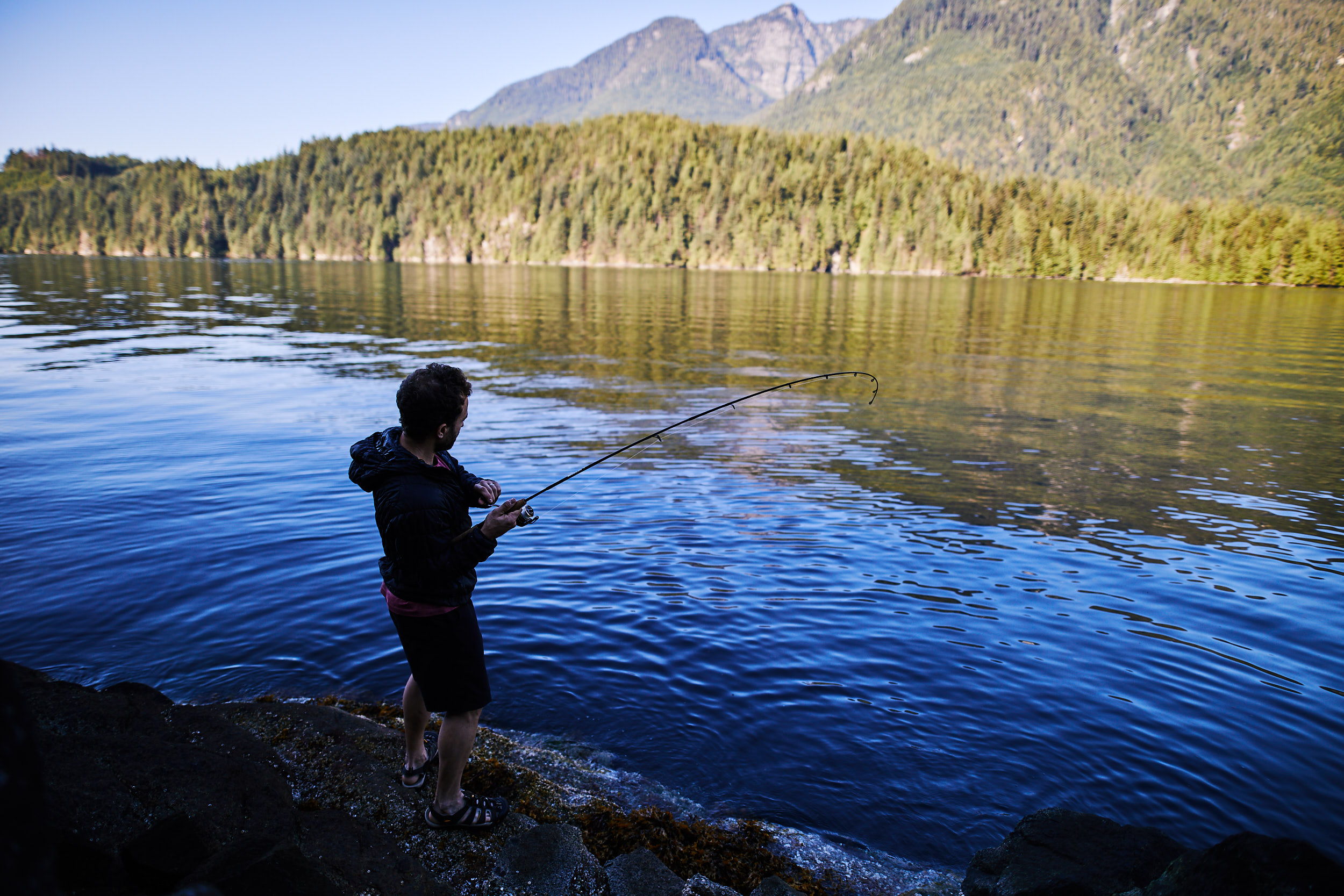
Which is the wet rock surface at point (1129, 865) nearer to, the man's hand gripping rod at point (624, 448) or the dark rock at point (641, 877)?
the dark rock at point (641, 877)

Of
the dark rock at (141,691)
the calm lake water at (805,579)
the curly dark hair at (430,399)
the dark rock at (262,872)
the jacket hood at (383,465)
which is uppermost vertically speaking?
the curly dark hair at (430,399)

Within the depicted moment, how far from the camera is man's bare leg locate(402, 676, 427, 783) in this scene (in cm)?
469

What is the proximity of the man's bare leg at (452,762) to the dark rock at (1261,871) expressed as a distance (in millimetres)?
3710

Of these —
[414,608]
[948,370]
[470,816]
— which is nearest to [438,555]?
[414,608]

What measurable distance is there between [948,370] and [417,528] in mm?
26795

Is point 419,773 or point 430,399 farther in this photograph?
point 419,773

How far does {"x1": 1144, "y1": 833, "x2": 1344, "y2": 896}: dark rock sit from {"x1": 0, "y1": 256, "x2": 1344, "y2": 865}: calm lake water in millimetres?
1765

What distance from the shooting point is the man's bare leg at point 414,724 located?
15.4ft

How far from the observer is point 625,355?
30.7 meters

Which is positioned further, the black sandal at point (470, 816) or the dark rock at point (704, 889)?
the black sandal at point (470, 816)

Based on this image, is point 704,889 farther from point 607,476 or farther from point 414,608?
point 607,476

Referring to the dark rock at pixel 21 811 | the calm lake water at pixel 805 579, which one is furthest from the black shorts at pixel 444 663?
the dark rock at pixel 21 811

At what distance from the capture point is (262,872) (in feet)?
10.5

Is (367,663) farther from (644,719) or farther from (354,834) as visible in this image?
(354,834)
